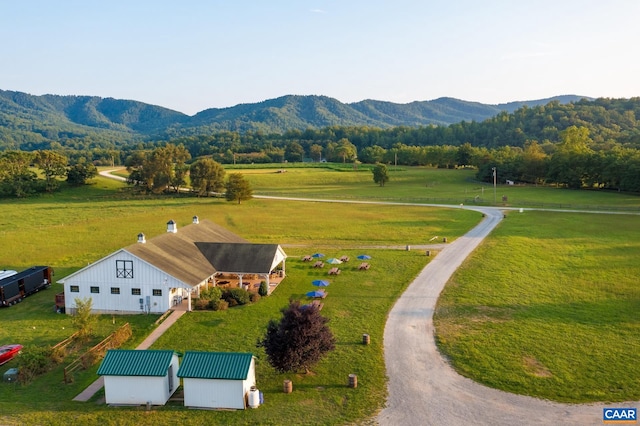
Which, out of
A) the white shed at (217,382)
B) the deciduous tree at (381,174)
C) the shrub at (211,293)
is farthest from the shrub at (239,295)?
the deciduous tree at (381,174)

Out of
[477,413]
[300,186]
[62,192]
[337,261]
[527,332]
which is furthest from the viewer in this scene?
[300,186]

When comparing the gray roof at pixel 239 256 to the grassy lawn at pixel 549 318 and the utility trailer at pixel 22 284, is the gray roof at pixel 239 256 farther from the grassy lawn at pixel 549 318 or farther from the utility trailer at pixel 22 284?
the grassy lawn at pixel 549 318

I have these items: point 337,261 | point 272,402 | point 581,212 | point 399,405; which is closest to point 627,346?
point 399,405

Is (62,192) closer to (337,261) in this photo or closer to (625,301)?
(337,261)

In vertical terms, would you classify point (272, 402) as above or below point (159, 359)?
below

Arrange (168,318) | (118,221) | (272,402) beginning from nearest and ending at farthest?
(272,402) < (168,318) < (118,221)

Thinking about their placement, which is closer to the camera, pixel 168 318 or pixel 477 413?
pixel 477 413

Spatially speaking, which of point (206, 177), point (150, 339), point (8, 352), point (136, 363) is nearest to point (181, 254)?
point (150, 339)

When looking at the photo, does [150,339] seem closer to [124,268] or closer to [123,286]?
[123,286]
